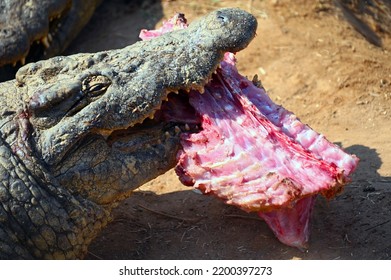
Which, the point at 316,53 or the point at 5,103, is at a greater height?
the point at 5,103

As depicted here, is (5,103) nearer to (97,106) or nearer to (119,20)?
(97,106)

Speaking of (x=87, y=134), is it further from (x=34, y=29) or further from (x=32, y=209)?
(x=34, y=29)

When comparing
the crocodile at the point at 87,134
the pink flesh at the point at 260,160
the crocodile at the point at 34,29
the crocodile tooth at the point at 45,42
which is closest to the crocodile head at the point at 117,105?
the crocodile at the point at 87,134

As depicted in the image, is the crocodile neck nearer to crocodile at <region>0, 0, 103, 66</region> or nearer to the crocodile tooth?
crocodile at <region>0, 0, 103, 66</region>

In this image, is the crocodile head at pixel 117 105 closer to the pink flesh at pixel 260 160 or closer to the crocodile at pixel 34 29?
the pink flesh at pixel 260 160

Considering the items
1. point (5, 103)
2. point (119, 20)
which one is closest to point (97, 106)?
point (5, 103)
